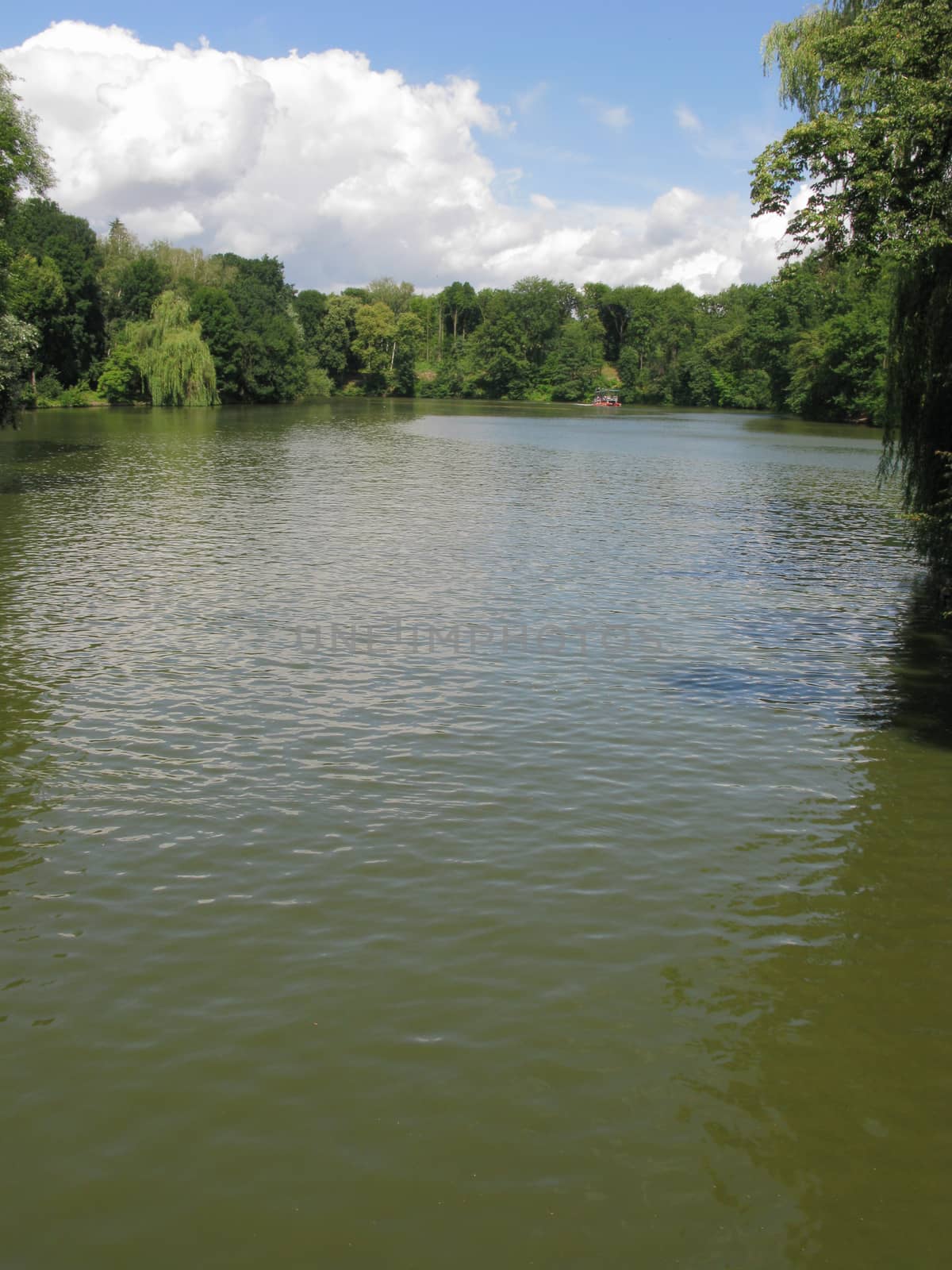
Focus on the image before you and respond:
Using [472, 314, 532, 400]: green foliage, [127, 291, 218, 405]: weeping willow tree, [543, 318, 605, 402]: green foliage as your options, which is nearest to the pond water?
[127, 291, 218, 405]: weeping willow tree

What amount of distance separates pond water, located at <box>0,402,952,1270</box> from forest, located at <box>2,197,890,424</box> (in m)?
7.27

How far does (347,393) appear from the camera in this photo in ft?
492

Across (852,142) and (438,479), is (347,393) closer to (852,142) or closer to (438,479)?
(438,479)

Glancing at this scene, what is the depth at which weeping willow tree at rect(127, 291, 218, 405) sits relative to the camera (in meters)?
86.4

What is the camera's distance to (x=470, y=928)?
8695 millimetres

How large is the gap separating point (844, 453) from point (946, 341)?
48.4 meters

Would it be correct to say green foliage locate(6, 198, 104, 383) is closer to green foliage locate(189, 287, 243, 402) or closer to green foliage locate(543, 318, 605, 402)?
green foliage locate(189, 287, 243, 402)

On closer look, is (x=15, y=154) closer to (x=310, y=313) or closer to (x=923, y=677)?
(x=923, y=677)

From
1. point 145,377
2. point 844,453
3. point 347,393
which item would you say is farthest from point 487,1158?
point 347,393

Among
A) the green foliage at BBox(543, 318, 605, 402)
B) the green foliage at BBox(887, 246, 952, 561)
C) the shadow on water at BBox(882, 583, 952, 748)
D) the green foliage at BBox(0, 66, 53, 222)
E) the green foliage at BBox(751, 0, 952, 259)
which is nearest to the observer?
the green foliage at BBox(751, 0, 952, 259)

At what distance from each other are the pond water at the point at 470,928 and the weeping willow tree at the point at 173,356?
71059mm

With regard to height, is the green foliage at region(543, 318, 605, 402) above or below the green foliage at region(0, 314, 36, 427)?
above

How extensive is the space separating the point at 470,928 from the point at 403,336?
6002 inches

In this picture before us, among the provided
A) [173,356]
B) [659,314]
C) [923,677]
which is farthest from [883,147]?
[659,314]
